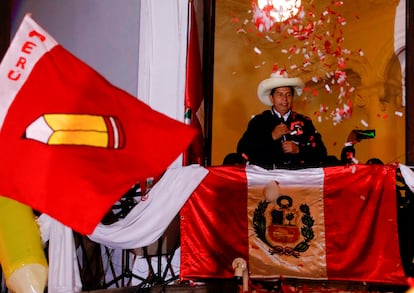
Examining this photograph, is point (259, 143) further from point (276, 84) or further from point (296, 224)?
point (296, 224)

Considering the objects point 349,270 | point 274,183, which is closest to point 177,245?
point 274,183

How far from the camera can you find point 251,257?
6.30 metres

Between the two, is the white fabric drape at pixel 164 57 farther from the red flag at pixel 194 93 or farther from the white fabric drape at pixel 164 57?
the red flag at pixel 194 93

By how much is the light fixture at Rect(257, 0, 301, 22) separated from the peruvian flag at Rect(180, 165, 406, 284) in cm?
242

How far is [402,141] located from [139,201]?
10.0 ft

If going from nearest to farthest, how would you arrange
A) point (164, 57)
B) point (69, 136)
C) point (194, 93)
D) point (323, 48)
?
point (69, 136)
point (194, 93)
point (164, 57)
point (323, 48)

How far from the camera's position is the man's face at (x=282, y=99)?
7.27 metres

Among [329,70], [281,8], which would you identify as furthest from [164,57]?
[329,70]

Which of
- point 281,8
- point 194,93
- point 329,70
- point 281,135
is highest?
point 281,8

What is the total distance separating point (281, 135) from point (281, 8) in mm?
1690

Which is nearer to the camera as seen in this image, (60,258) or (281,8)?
(60,258)

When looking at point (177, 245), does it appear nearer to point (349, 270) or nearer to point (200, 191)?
point (200, 191)

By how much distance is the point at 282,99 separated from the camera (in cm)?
728

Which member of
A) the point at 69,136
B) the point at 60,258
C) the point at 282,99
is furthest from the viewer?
the point at 282,99
